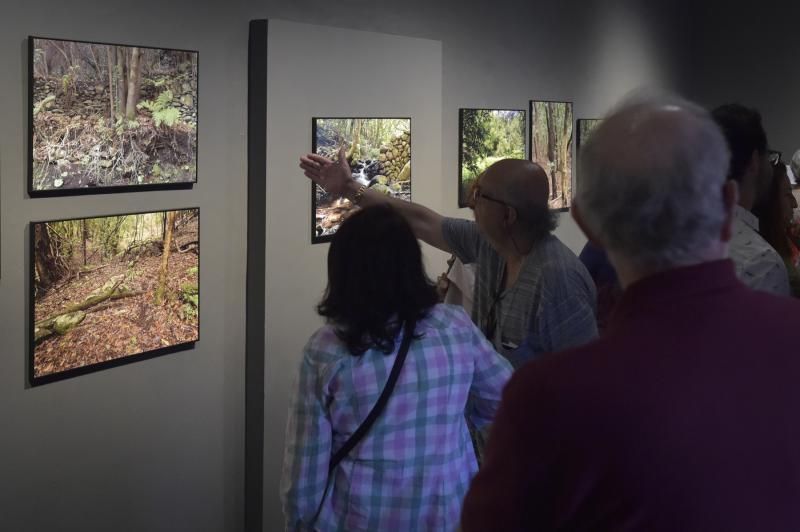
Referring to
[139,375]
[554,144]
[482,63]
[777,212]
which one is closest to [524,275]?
[777,212]

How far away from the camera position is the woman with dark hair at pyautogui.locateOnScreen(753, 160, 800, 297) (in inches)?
130

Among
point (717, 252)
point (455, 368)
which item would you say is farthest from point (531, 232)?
point (717, 252)

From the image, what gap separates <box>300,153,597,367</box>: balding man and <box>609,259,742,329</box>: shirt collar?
66.5 inches

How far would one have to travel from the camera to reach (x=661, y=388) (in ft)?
3.58

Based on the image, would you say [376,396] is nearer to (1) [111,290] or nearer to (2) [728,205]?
(2) [728,205]

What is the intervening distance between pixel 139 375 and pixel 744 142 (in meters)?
2.60

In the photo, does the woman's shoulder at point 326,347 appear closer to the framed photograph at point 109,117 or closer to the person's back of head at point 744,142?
the person's back of head at point 744,142

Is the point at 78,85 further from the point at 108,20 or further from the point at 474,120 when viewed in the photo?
the point at 474,120

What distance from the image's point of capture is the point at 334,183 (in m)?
3.88

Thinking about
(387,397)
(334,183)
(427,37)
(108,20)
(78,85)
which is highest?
(427,37)

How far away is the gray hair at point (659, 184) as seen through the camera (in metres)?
1.18

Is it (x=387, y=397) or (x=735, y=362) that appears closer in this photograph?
(x=735, y=362)

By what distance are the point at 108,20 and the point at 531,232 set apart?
1890 millimetres

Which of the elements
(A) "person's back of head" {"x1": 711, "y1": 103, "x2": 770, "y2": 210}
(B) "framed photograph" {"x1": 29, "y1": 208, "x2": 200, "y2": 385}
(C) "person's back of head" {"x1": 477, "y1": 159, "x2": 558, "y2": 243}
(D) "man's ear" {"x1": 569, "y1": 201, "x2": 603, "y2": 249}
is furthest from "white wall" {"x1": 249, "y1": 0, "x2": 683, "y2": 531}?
(D) "man's ear" {"x1": 569, "y1": 201, "x2": 603, "y2": 249}
